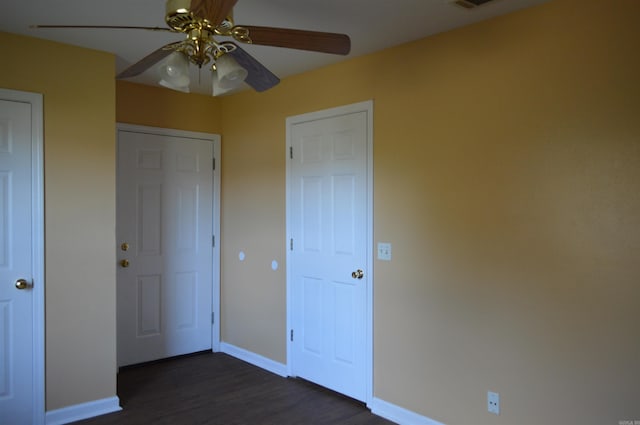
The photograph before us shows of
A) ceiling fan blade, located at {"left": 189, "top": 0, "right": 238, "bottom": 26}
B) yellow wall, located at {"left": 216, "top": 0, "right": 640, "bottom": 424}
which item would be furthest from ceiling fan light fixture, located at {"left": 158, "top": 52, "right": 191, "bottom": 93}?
yellow wall, located at {"left": 216, "top": 0, "right": 640, "bottom": 424}

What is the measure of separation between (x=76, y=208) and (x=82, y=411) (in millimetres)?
1359

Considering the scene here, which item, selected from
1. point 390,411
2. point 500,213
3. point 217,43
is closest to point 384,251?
point 500,213

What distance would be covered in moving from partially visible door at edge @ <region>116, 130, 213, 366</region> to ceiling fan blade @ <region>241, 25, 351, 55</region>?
263cm

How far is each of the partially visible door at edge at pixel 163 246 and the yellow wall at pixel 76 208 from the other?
776 mm

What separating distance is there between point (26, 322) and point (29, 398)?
0.48 metres

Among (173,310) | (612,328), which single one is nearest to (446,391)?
(612,328)

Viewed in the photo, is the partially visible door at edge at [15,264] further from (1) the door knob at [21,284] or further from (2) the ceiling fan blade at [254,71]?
(2) the ceiling fan blade at [254,71]

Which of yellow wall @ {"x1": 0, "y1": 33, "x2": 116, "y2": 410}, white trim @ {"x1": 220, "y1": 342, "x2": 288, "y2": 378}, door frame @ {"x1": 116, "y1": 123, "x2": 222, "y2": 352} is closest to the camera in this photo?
yellow wall @ {"x1": 0, "y1": 33, "x2": 116, "y2": 410}

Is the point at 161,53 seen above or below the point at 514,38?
below

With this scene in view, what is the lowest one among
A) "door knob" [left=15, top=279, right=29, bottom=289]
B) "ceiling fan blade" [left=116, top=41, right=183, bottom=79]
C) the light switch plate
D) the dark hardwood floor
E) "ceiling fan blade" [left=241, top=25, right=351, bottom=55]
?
the dark hardwood floor

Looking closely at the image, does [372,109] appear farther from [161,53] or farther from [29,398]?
[29,398]

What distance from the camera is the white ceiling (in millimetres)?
2432

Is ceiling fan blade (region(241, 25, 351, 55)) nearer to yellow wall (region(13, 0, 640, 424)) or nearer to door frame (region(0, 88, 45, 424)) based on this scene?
yellow wall (region(13, 0, 640, 424))

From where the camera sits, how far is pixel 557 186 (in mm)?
2342
